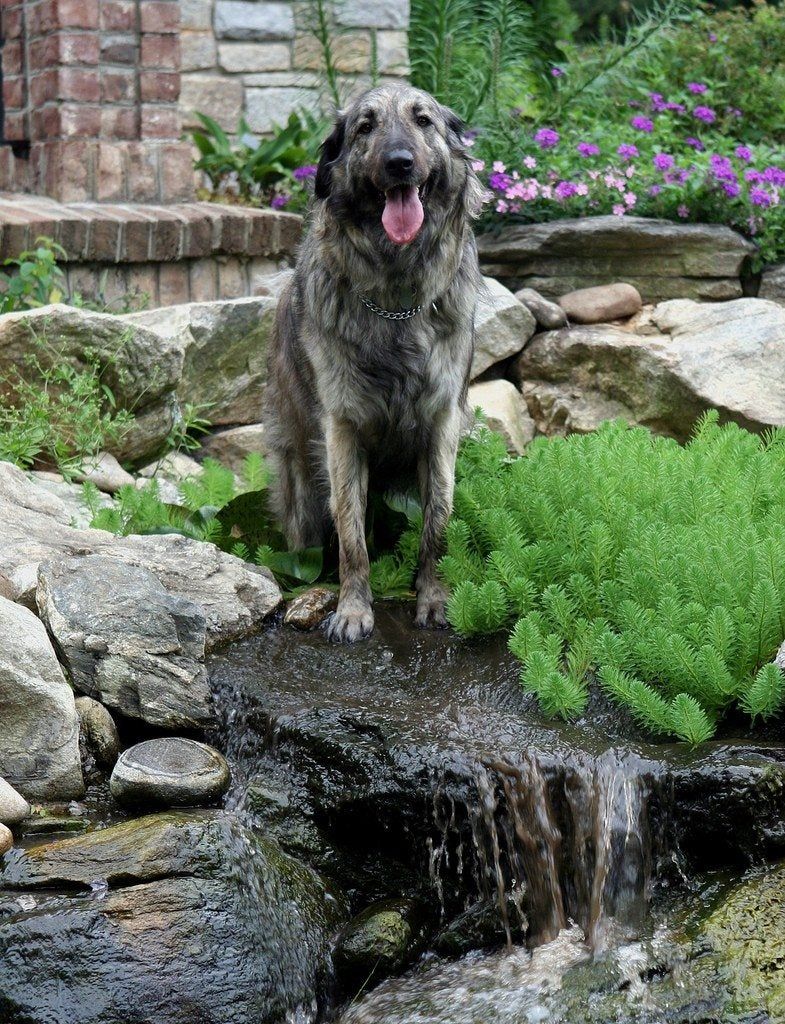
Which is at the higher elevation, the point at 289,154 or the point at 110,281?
the point at 289,154

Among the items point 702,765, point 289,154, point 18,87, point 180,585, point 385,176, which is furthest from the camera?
point 289,154

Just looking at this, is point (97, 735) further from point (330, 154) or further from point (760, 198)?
point (760, 198)

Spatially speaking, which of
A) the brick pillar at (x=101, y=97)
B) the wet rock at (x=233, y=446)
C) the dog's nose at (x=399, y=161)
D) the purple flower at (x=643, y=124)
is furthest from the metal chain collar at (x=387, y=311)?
the purple flower at (x=643, y=124)

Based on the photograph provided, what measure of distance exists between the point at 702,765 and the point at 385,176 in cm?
211

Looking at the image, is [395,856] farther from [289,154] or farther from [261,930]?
[289,154]

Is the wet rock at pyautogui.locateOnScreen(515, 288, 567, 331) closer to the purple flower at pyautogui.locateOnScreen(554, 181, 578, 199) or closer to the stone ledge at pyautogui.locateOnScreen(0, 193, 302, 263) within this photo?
the purple flower at pyautogui.locateOnScreen(554, 181, 578, 199)

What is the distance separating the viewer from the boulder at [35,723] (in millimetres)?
3420

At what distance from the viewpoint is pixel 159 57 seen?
686 centimetres

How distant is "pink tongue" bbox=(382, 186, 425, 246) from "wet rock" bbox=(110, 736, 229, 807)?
1806 millimetres

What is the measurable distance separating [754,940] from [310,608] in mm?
2002

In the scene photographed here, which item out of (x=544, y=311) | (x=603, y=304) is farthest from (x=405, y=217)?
(x=603, y=304)

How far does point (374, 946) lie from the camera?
3.22 meters

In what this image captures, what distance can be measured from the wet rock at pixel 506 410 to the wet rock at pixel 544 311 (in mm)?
407

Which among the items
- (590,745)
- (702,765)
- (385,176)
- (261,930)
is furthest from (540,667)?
(385,176)
